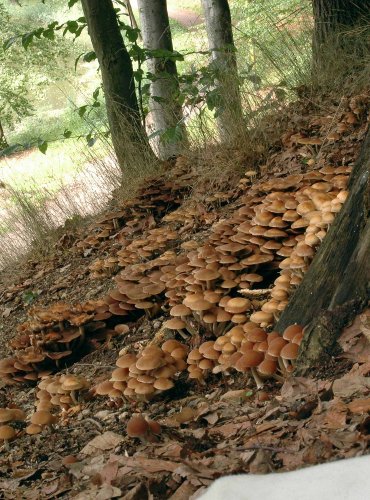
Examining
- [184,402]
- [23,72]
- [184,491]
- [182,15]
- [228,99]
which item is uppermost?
[182,15]

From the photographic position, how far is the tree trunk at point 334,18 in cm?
749

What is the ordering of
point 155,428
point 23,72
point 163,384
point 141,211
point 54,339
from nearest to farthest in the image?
point 155,428 → point 163,384 → point 54,339 → point 141,211 → point 23,72

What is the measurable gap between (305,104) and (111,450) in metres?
4.95

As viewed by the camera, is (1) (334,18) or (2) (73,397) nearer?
(2) (73,397)

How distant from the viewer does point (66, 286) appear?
22.4ft

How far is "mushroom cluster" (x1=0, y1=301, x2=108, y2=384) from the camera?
5.02 metres

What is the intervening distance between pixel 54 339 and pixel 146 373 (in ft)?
4.87

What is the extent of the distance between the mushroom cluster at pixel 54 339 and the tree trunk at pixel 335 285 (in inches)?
81.1

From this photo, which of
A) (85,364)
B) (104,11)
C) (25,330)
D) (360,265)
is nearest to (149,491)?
(360,265)

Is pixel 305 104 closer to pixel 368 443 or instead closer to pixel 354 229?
pixel 354 229

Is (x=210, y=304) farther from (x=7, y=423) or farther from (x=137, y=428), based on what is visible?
(x=7, y=423)

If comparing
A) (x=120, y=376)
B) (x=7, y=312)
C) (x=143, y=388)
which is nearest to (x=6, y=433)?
(x=120, y=376)

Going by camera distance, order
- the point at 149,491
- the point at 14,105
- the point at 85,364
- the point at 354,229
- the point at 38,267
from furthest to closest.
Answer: the point at 14,105, the point at 38,267, the point at 85,364, the point at 354,229, the point at 149,491

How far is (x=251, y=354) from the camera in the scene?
3.43 meters
